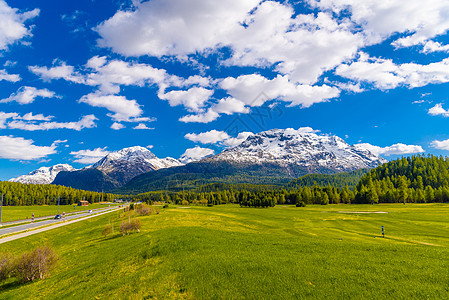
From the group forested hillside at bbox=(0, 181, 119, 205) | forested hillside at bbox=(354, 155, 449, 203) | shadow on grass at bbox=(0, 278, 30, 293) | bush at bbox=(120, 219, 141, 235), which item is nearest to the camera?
shadow on grass at bbox=(0, 278, 30, 293)

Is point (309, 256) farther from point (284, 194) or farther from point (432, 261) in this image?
point (284, 194)

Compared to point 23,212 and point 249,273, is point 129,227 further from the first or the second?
point 23,212

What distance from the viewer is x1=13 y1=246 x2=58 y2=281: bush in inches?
867

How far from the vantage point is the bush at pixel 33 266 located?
22031 millimetres

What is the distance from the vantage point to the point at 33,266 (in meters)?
22.3

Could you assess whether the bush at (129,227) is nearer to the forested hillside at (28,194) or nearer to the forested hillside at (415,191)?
the forested hillside at (415,191)

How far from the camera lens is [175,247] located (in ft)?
72.6

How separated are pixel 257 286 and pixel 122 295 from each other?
958cm

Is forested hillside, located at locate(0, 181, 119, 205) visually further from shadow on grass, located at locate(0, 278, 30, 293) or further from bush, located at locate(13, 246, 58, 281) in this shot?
bush, located at locate(13, 246, 58, 281)

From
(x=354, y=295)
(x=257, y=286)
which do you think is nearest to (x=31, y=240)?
(x=257, y=286)

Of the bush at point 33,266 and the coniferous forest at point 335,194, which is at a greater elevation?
the bush at point 33,266

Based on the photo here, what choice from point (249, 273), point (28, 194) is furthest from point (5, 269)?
point (28, 194)

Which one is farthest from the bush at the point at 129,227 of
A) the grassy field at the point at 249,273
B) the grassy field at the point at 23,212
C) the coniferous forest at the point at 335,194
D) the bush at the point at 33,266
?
the coniferous forest at the point at 335,194

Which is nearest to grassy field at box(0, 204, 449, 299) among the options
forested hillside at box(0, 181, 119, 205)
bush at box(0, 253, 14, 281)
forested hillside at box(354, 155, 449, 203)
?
bush at box(0, 253, 14, 281)
